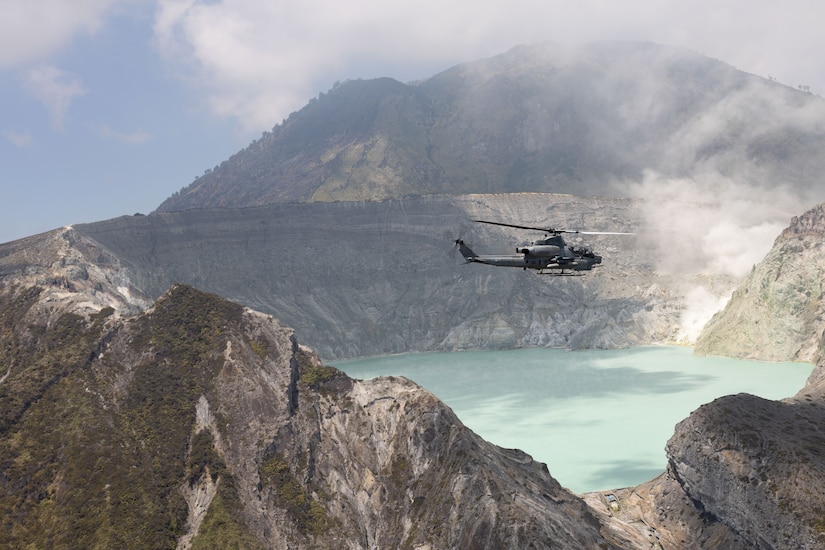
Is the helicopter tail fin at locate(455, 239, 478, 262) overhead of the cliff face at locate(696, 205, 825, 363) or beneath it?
overhead

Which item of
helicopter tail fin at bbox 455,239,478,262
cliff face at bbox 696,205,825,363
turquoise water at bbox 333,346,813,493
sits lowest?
turquoise water at bbox 333,346,813,493

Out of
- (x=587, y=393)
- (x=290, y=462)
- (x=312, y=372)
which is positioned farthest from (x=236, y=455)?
(x=587, y=393)

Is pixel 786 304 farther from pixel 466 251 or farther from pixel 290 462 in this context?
pixel 290 462

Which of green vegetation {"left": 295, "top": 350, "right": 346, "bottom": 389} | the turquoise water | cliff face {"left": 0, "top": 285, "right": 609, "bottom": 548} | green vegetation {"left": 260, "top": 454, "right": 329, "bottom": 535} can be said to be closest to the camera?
cliff face {"left": 0, "top": 285, "right": 609, "bottom": 548}

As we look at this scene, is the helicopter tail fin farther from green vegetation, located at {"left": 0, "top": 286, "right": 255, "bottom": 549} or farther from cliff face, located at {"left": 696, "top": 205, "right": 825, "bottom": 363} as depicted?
cliff face, located at {"left": 696, "top": 205, "right": 825, "bottom": 363}

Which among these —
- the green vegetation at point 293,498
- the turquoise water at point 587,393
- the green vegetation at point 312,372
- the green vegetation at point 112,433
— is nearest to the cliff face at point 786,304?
the turquoise water at point 587,393

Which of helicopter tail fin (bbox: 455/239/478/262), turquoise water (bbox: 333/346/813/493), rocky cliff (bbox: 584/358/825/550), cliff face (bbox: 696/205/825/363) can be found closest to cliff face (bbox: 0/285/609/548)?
rocky cliff (bbox: 584/358/825/550)

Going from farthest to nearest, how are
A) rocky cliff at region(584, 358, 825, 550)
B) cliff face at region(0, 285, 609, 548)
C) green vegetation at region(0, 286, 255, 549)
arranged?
rocky cliff at region(584, 358, 825, 550) < green vegetation at region(0, 286, 255, 549) < cliff face at region(0, 285, 609, 548)

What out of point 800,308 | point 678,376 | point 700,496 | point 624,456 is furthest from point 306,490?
point 800,308
